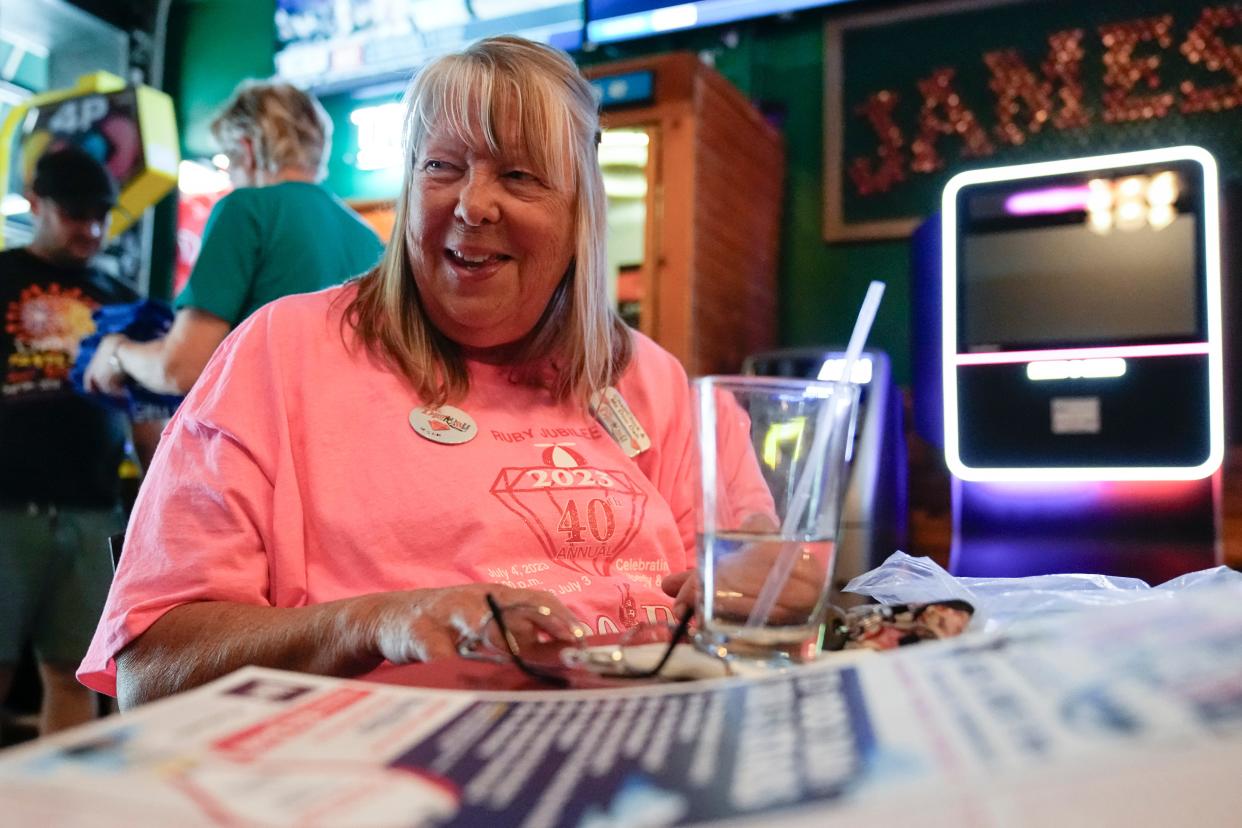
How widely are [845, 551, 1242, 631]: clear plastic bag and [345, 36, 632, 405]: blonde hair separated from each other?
0.44m

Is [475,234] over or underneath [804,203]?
underneath

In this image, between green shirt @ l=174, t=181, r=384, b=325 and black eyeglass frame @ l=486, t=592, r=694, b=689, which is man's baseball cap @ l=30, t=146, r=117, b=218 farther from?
black eyeglass frame @ l=486, t=592, r=694, b=689

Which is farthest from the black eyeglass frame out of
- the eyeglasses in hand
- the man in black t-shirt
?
the man in black t-shirt

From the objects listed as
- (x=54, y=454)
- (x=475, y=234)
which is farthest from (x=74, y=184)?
(x=475, y=234)

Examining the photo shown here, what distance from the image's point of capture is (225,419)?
33.3 inches

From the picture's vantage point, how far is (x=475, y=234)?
1019 millimetres

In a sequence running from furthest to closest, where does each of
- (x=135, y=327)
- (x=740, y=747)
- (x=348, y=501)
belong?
(x=135, y=327)
(x=348, y=501)
(x=740, y=747)

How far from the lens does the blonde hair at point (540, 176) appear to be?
100 cm

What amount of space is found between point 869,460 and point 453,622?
1478mm

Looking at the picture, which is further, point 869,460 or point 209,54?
point 209,54

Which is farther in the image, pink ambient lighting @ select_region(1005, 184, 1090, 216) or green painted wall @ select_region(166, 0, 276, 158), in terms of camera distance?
green painted wall @ select_region(166, 0, 276, 158)

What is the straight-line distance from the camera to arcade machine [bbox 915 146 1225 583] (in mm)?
1580

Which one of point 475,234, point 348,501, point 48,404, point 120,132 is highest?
point 120,132

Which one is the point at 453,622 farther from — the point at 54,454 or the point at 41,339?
the point at 41,339
